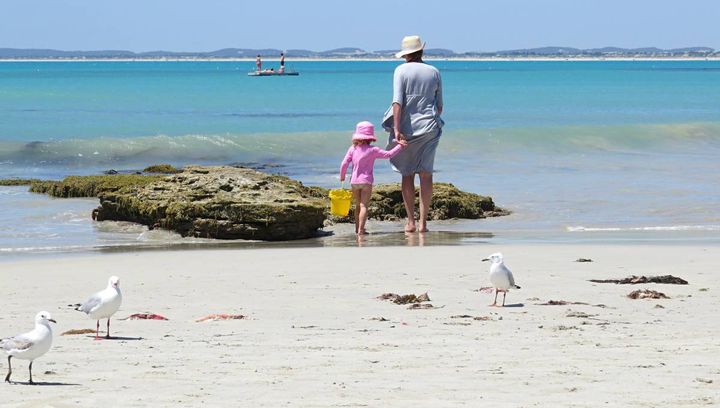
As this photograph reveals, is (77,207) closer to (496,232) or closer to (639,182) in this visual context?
Answer: (496,232)

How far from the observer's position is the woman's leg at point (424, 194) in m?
12.6

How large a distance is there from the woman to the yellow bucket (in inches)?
37.1

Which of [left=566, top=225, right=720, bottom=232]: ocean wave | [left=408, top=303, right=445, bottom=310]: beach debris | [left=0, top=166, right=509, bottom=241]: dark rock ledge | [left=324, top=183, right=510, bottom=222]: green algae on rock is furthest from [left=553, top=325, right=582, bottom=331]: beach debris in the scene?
[left=324, top=183, right=510, bottom=222]: green algae on rock

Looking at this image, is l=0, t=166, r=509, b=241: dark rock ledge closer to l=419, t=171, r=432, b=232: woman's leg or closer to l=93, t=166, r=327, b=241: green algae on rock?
l=93, t=166, r=327, b=241: green algae on rock

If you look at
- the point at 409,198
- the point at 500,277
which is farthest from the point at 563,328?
the point at 409,198

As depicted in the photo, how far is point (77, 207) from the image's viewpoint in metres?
15.3

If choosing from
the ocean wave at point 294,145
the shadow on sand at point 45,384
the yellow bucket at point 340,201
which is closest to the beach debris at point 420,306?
the shadow on sand at point 45,384

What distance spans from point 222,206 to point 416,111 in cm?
227

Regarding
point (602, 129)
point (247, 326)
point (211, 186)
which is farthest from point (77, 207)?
point (602, 129)

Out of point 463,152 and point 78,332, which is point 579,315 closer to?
point 78,332

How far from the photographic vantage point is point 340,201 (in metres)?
13.4

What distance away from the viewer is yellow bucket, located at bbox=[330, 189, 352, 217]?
13.3 meters

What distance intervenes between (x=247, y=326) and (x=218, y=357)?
1.05 metres

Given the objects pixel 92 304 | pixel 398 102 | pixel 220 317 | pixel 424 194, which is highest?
pixel 398 102
